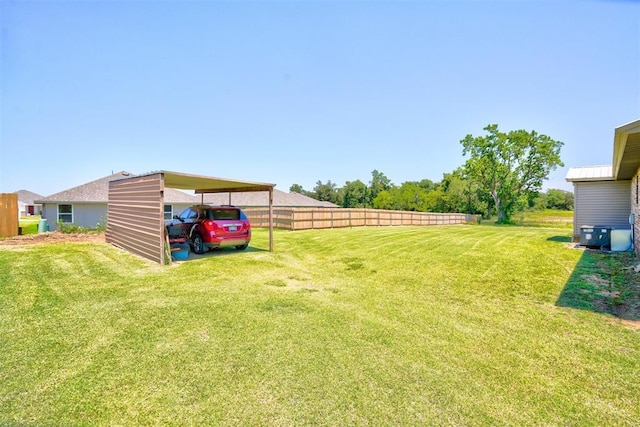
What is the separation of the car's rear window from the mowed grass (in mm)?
2881

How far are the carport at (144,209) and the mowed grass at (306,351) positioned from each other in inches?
64.9

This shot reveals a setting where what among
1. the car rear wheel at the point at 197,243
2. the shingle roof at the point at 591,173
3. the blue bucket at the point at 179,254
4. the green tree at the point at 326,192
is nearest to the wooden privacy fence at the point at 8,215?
the car rear wheel at the point at 197,243

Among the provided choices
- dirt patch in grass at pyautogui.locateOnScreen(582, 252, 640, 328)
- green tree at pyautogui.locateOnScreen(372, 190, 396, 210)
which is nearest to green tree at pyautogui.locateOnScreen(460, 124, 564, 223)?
green tree at pyautogui.locateOnScreen(372, 190, 396, 210)

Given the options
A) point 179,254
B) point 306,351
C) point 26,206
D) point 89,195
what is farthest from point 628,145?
point 26,206

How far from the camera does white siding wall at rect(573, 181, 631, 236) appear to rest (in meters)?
11.5

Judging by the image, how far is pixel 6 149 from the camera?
1392cm

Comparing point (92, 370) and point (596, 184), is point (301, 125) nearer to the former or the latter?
point (596, 184)

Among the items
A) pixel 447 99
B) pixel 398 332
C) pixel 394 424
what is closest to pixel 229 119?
pixel 447 99

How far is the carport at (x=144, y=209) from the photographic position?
8.40m

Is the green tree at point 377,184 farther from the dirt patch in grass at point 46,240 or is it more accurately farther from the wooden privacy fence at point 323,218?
the dirt patch in grass at point 46,240

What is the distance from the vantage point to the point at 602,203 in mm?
11844

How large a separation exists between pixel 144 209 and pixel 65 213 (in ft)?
53.9

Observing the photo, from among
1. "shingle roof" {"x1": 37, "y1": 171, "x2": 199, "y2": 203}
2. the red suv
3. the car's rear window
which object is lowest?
the red suv

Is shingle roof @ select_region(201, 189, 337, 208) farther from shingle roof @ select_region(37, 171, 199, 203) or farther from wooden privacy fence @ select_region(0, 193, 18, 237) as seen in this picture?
wooden privacy fence @ select_region(0, 193, 18, 237)
